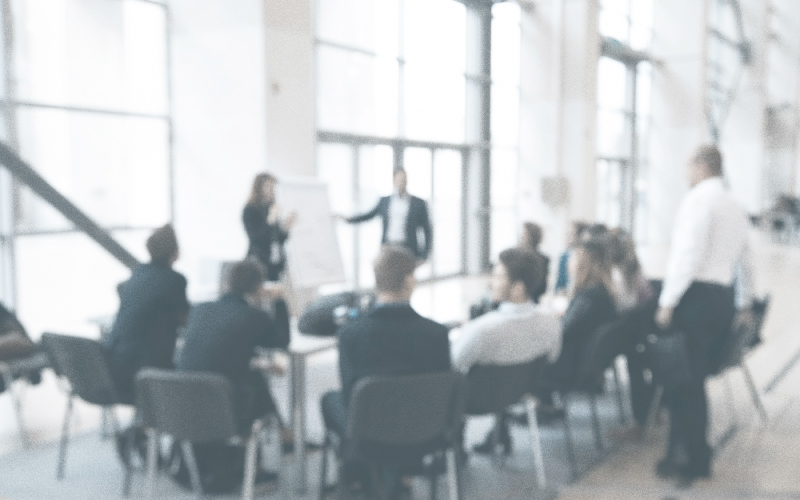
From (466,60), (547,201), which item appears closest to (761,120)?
(547,201)

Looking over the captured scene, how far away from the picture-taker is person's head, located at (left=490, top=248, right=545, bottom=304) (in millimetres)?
3117

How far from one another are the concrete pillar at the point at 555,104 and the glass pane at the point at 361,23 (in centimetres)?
355

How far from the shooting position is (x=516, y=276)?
313 cm

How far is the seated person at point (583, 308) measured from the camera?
3.49 meters

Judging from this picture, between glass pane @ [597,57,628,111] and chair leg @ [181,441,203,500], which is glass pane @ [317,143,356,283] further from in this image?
glass pane @ [597,57,628,111]

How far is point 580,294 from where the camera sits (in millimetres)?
3572

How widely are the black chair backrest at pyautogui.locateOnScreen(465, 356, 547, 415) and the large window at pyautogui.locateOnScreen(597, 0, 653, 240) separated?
38.9 feet

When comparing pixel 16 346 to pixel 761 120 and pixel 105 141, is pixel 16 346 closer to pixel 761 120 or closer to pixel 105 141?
pixel 105 141

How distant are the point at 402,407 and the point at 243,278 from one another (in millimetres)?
866

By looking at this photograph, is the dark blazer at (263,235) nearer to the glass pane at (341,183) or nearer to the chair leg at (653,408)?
the chair leg at (653,408)

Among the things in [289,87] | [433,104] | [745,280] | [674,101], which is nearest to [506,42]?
[433,104]

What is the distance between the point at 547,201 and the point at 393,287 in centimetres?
974

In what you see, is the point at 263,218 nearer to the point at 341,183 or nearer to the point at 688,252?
the point at 688,252

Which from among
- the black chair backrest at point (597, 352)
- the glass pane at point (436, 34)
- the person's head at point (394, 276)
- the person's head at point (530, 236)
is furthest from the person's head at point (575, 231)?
the glass pane at point (436, 34)
